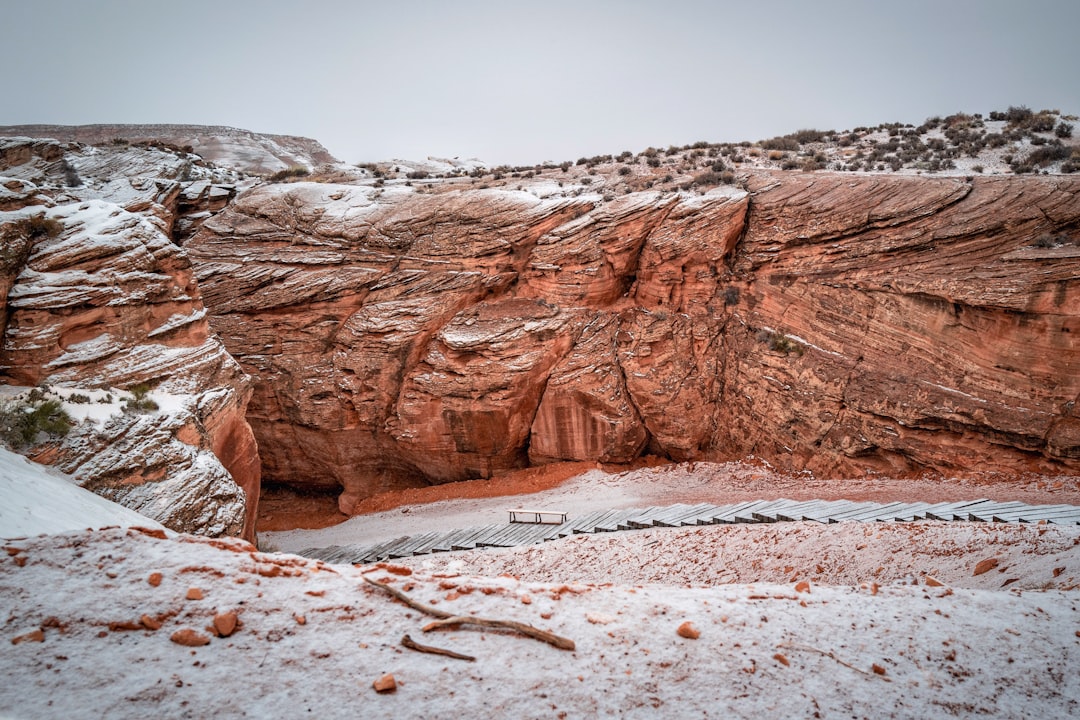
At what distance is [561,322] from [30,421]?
1338 centimetres

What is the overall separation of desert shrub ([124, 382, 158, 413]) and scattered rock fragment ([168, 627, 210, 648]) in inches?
334

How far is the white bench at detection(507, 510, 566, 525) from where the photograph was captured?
574 inches

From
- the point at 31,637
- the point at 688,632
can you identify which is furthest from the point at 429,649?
the point at 31,637

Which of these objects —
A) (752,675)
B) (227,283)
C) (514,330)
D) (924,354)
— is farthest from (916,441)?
(227,283)

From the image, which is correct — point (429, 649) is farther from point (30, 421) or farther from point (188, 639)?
point (30, 421)

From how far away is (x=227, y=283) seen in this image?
19.6m

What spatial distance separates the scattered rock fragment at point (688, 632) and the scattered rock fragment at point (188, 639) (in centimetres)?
380

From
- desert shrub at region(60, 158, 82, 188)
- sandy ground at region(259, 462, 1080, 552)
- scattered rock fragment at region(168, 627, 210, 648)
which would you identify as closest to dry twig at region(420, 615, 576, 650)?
scattered rock fragment at region(168, 627, 210, 648)

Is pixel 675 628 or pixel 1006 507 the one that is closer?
pixel 675 628

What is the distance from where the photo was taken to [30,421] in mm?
9492

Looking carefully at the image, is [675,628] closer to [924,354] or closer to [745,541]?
[745,541]

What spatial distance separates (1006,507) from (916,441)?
4472mm

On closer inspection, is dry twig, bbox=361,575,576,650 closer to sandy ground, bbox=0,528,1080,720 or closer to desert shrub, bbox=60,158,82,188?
sandy ground, bbox=0,528,1080,720

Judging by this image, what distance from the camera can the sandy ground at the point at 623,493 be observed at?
13234 millimetres
